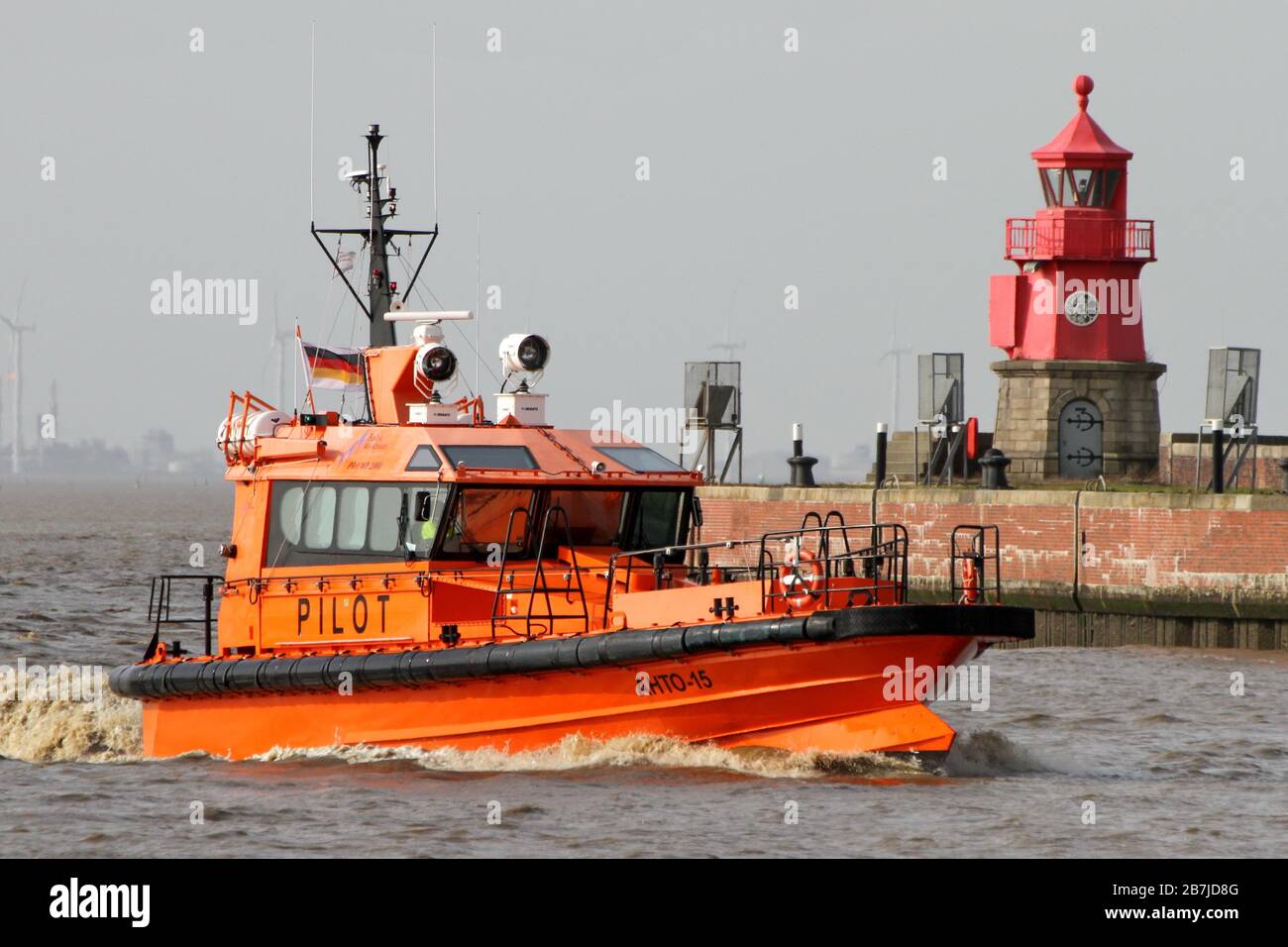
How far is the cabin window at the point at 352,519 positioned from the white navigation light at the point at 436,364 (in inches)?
45.8

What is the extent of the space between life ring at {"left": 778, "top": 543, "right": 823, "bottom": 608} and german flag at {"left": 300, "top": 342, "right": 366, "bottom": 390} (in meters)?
4.74

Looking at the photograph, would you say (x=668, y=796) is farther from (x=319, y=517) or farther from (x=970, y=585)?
(x=319, y=517)

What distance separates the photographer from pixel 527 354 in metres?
15.8

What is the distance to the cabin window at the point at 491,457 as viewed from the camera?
1470 cm

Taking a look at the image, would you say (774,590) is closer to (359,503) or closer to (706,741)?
(706,741)

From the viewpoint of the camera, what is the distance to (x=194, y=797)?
13969mm

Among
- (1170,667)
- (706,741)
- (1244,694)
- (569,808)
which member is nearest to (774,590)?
(706,741)

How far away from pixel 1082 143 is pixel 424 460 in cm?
2127

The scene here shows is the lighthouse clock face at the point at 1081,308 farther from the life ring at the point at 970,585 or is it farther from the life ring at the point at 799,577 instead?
the life ring at the point at 799,577

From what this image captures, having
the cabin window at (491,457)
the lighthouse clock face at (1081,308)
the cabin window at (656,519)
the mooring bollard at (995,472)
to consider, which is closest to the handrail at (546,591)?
the cabin window at (491,457)

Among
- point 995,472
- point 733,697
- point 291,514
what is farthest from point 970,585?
point 995,472

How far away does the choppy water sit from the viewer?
474 inches

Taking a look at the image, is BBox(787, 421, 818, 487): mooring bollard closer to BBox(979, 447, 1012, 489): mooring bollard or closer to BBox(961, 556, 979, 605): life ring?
BBox(979, 447, 1012, 489): mooring bollard
